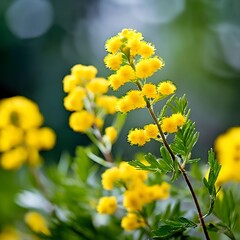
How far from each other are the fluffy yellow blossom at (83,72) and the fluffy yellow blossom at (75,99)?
13 millimetres

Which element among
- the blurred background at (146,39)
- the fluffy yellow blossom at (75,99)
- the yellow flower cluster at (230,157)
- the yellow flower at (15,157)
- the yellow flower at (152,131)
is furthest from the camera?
the blurred background at (146,39)

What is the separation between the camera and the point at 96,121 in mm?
573

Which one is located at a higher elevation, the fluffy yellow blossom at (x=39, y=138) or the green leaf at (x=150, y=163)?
the fluffy yellow blossom at (x=39, y=138)

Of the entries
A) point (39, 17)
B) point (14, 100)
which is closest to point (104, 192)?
point (14, 100)

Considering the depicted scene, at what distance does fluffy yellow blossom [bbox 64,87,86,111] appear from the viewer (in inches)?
19.5

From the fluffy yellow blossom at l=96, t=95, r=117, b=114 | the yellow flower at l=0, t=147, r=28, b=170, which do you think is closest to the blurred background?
the yellow flower at l=0, t=147, r=28, b=170

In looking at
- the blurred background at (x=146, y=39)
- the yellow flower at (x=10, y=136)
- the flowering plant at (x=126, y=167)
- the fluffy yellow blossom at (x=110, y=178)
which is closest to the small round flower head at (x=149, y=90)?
the flowering plant at (x=126, y=167)

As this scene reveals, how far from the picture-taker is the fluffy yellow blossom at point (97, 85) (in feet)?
1.73

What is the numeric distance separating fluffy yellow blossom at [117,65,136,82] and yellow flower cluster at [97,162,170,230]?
0.10m

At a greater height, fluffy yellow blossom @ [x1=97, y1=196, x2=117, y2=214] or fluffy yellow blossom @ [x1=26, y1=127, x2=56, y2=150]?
fluffy yellow blossom @ [x1=26, y1=127, x2=56, y2=150]

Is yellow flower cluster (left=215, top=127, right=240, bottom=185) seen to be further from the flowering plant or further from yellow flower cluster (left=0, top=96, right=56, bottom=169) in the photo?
yellow flower cluster (left=0, top=96, right=56, bottom=169)

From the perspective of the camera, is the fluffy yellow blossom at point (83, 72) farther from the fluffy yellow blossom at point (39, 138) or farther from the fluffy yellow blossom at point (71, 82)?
the fluffy yellow blossom at point (39, 138)

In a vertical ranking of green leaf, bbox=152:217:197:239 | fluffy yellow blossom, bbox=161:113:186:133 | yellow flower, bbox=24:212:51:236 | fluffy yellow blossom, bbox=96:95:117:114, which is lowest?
green leaf, bbox=152:217:197:239

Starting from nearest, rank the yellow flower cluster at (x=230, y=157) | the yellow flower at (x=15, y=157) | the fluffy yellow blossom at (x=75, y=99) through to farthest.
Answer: the fluffy yellow blossom at (x=75, y=99) < the yellow flower cluster at (x=230, y=157) < the yellow flower at (x=15, y=157)
